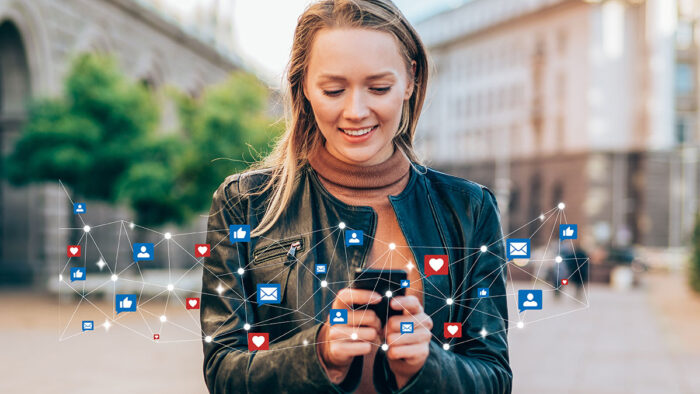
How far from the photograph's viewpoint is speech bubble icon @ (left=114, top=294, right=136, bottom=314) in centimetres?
251

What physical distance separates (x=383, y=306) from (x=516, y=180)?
183 ft

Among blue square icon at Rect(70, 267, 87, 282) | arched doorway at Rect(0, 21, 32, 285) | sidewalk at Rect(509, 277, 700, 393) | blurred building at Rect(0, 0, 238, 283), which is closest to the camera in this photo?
blue square icon at Rect(70, 267, 87, 282)

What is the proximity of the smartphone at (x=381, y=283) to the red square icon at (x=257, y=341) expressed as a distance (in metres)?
0.42

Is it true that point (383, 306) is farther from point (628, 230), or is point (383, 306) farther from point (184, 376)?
point (628, 230)

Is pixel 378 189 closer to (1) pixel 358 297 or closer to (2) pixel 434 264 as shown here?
(2) pixel 434 264

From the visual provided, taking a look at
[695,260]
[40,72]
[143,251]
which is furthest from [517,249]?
[695,260]

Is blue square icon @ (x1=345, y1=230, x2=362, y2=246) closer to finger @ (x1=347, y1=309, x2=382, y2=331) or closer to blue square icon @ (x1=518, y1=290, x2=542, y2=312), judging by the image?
→ finger @ (x1=347, y1=309, x2=382, y2=331)

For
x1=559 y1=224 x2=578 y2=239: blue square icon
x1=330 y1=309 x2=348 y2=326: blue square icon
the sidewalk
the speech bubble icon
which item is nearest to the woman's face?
x1=330 y1=309 x2=348 y2=326: blue square icon

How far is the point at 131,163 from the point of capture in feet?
62.6

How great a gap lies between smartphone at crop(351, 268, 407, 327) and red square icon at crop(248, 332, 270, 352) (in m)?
0.42

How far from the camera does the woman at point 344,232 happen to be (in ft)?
6.54

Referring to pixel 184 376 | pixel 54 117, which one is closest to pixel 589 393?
pixel 184 376

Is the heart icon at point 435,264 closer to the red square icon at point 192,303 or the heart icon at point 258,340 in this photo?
the heart icon at point 258,340

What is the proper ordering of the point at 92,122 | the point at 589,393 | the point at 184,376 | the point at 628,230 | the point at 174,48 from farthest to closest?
1. the point at 628,230
2. the point at 174,48
3. the point at 92,122
4. the point at 184,376
5. the point at 589,393
